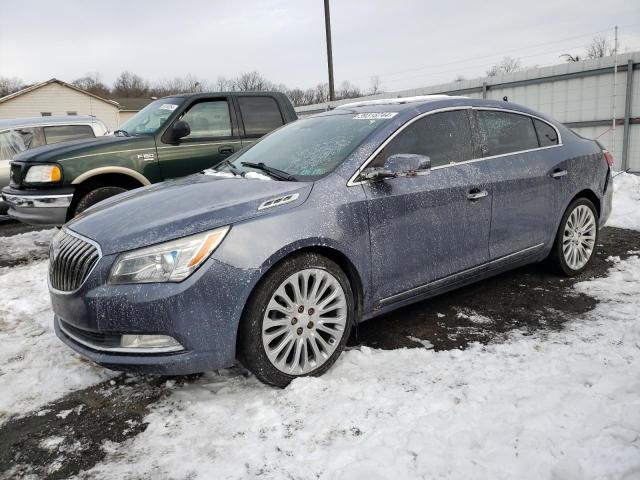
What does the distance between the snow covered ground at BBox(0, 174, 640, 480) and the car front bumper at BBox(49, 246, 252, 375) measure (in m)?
0.33

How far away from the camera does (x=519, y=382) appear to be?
284 cm

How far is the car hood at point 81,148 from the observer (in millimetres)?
5875

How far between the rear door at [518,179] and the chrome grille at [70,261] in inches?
110

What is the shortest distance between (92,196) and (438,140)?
415cm

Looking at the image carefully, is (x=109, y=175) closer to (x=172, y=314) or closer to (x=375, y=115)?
(x=375, y=115)

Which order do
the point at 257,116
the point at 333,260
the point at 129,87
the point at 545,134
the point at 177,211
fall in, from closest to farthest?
the point at 177,211, the point at 333,260, the point at 545,134, the point at 257,116, the point at 129,87

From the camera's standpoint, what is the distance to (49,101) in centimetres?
3797

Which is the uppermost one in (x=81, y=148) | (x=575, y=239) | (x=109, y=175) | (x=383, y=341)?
(x=81, y=148)

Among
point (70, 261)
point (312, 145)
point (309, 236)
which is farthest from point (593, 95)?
point (70, 261)

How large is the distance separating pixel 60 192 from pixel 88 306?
3690 millimetres

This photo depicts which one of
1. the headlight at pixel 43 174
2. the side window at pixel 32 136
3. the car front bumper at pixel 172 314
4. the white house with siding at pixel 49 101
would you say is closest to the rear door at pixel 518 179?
the car front bumper at pixel 172 314

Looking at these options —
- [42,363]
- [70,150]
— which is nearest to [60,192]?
[70,150]

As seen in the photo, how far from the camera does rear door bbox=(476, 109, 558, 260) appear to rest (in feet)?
12.9

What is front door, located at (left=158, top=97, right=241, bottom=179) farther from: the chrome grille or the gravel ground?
the gravel ground
